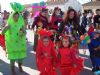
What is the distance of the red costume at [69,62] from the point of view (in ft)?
23.1

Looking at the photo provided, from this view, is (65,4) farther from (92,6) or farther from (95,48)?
(95,48)

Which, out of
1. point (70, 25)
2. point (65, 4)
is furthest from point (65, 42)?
point (65, 4)

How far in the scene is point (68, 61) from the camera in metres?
7.07

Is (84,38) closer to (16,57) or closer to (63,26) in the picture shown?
(63,26)

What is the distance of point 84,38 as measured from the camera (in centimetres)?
816

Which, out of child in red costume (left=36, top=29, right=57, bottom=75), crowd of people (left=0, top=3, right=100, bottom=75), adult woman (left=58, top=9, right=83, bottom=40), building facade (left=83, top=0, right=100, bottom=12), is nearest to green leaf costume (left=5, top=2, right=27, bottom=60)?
crowd of people (left=0, top=3, right=100, bottom=75)

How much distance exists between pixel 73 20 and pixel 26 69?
2.00 m

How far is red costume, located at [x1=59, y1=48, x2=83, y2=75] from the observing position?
703 centimetres

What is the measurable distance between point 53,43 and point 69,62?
113cm

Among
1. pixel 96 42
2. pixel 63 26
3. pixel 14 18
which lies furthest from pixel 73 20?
pixel 14 18

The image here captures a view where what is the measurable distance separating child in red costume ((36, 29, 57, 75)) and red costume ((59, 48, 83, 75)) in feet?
0.67

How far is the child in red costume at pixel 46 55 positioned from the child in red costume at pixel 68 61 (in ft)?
0.66

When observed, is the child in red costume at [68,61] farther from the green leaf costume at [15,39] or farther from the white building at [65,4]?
the white building at [65,4]

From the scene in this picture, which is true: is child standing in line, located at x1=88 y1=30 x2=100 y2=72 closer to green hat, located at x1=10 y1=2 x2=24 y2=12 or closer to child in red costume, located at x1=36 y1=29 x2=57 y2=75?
child in red costume, located at x1=36 y1=29 x2=57 y2=75
